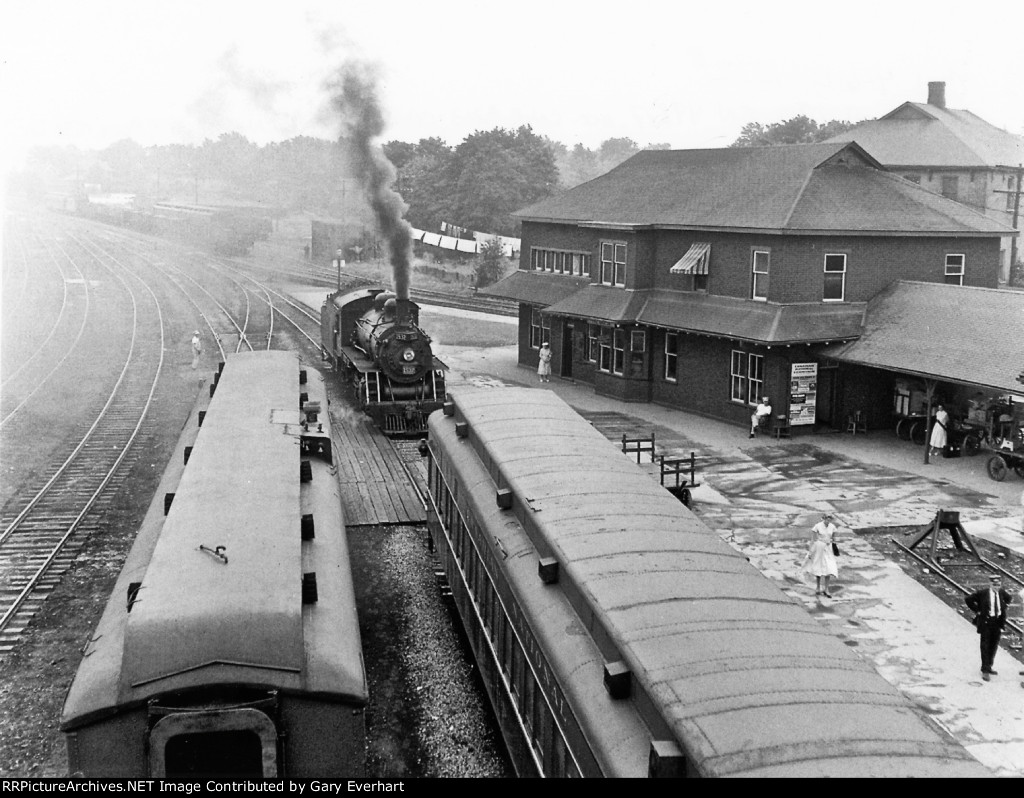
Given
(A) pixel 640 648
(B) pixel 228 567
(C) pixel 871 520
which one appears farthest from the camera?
(C) pixel 871 520

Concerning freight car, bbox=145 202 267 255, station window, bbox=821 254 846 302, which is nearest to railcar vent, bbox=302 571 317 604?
station window, bbox=821 254 846 302

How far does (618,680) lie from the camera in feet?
23.1

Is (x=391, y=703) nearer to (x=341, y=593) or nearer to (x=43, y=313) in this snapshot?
(x=341, y=593)

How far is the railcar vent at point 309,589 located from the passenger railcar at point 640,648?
197 cm

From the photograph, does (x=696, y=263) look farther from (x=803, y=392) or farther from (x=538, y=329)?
(x=538, y=329)

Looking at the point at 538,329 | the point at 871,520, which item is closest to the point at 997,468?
the point at 871,520

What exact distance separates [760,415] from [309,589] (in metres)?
18.8

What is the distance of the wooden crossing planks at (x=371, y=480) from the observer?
18906mm

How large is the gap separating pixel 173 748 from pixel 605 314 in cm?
2482

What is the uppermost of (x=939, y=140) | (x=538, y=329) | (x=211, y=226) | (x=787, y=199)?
(x=939, y=140)

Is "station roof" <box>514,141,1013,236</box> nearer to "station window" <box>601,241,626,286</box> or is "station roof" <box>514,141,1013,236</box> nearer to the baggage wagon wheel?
"station window" <box>601,241,626,286</box>

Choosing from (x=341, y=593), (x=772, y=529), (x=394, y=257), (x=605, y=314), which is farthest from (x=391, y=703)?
(x=605, y=314)

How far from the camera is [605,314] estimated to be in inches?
1208

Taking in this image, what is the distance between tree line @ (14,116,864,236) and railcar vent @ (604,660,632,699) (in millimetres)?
24523
